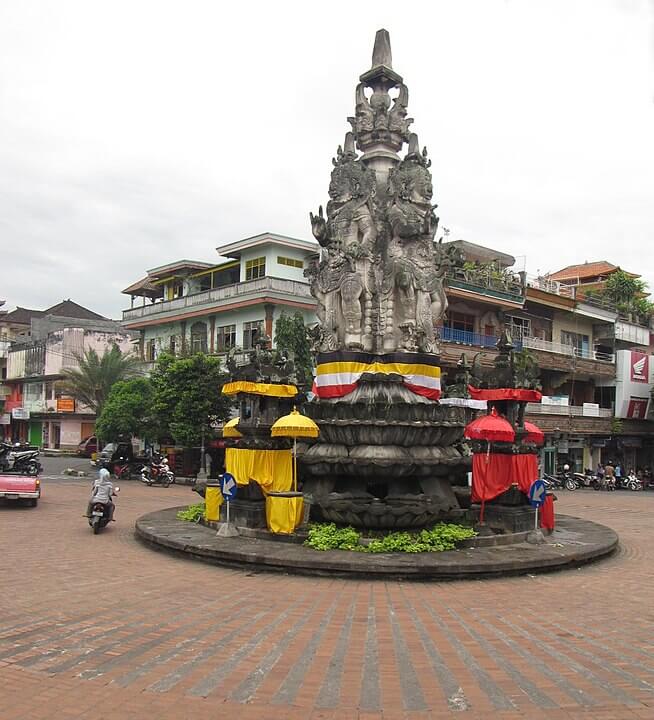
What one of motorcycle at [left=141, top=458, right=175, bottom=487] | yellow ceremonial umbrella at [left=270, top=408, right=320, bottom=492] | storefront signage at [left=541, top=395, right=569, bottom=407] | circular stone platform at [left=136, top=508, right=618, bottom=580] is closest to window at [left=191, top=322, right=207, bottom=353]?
motorcycle at [left=141, top=458, right=175, bottom=487]

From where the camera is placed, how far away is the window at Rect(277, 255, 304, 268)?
3453 cm

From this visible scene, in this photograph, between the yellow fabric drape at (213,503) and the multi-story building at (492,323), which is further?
the multi-story building at (492,323)

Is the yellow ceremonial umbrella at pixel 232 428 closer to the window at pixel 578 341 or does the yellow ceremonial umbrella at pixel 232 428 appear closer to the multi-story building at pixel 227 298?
the multi-story building at pixel 227 298

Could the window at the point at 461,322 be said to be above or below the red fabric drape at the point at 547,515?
above

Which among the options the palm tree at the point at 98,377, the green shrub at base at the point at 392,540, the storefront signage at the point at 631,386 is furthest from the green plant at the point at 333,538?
the storefront signage at the point at 631,386

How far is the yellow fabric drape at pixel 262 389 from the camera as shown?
13219 millimetres

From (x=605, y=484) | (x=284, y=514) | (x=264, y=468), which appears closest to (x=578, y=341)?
(x=605, y=484)

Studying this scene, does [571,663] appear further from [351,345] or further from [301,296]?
[301,296]

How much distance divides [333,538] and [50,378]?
1767 inches

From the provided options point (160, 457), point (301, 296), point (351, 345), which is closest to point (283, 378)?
point (351, 345)

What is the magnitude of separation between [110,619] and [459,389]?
497 inches

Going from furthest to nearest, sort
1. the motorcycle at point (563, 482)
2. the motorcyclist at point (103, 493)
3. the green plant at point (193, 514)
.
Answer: the motorcycle at point (563, 482) → the green plant at point (193, 514) → the motorcyclist at point (103, 493)

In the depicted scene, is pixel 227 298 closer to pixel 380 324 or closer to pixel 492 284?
pixel 492 284

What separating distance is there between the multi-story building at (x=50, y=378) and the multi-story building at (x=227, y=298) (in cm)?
946
